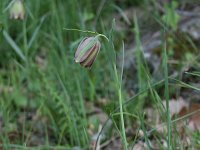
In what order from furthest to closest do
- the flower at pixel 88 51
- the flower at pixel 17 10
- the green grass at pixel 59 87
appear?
1. the green grass at pixel 59 87
2. the flower at pixel 17 10
3. the flower at pixel 88 51

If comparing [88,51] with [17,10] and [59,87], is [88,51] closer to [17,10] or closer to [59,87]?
[17,10]

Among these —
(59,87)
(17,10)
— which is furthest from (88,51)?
(59,87)

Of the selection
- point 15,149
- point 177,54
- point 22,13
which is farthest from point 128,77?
point 22,13

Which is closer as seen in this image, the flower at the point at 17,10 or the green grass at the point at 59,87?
the flower at the point at 17,10

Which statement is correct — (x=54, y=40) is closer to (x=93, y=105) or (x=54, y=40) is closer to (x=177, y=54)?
(x=93, y=105)

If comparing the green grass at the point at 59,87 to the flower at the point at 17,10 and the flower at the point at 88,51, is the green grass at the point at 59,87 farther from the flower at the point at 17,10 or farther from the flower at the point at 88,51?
the flower at the point at 88,51

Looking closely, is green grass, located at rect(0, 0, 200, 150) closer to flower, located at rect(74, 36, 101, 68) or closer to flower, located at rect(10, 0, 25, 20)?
flower, located at rect(10, 0, 25, 20)

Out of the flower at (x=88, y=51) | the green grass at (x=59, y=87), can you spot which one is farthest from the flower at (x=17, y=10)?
the flower at (x=88, y=51)

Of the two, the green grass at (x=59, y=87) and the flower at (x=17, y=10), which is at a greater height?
the flower at (x=17, y=10)
